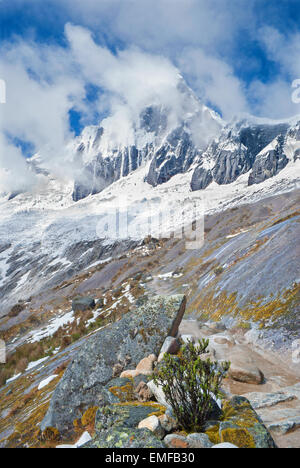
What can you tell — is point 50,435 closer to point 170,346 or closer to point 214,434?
point 170,346

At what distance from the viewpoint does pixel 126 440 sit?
374 cm

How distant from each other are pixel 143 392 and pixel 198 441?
2121 millimetres

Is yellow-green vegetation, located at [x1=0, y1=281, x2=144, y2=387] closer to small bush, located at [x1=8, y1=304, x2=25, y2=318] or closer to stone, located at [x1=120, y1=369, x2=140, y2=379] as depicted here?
stone, located at [x1=120, y1=369, x2=140, y2=379]

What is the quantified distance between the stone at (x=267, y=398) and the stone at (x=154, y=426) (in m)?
2.15

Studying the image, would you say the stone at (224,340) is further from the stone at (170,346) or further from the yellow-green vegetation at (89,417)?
the yellow-green vegetation at (89,417)

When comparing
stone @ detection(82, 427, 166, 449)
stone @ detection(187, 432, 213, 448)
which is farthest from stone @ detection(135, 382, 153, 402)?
stone @ detection(187, 432, 213, 448)

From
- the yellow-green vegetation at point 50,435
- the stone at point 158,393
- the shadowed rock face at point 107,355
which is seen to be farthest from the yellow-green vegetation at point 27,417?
the stone at point 158,393

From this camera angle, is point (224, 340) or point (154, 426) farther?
point (224, 340)

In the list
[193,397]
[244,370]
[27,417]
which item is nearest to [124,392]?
[193,397]

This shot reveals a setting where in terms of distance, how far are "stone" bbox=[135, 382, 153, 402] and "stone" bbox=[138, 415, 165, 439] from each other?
1303mm

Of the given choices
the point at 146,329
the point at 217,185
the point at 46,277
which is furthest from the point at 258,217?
the point at 217,185

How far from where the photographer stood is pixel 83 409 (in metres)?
6.06
